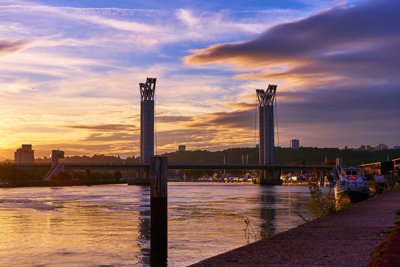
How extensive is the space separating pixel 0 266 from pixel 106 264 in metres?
3.38

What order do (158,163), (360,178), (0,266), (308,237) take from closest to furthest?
(308,237)
(0,266)
(158,163)
(360,178)

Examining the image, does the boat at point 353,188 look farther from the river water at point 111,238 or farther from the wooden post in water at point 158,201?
the wooden post in water at point 158,201

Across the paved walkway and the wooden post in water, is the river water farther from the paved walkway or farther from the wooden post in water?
the paved walkway

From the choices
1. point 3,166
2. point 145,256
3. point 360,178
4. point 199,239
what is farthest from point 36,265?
point 3,166

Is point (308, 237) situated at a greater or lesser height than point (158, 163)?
lesser

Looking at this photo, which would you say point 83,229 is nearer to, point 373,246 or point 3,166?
point 373,246

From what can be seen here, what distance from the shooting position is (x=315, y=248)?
1502 cm

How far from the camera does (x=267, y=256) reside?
45.1 feet

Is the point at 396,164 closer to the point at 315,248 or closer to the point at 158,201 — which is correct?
the point at 158,201

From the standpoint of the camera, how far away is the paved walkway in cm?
1288

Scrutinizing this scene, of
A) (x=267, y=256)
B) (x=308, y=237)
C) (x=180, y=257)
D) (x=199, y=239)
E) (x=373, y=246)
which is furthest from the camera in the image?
(x=199, y=239)

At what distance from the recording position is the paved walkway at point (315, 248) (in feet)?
42.3

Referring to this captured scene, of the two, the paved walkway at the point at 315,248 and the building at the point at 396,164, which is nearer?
the paved walkway at the point at 315,248

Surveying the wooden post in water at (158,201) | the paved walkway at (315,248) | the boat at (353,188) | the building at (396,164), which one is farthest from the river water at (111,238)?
the building at (396,164)
